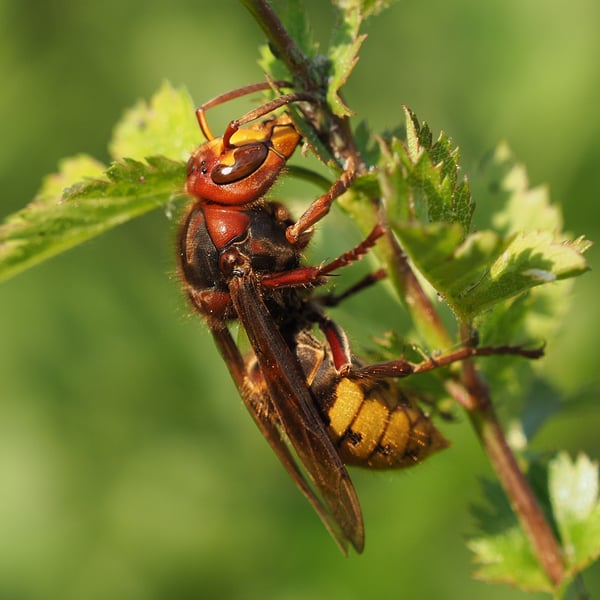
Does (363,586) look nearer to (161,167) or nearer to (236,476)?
(236,476)

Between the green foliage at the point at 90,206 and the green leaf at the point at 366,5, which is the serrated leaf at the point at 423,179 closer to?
the green leaf at the point at 366,5

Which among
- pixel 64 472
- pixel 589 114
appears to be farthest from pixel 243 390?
pixel 589 114

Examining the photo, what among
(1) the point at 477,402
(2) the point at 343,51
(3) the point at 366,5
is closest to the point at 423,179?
(2) the point at 343,51

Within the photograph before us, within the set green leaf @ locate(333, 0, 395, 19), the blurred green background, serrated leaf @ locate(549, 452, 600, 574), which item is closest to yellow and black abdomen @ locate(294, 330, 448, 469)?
serrated leaf @ locate(549, 452, 600, 574)

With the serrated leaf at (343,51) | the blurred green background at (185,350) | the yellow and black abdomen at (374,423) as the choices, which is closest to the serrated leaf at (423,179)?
the serrated leaf at (343,51)

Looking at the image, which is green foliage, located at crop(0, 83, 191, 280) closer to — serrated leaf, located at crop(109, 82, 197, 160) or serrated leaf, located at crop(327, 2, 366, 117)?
serrated leaf, located at crop(109, 82, 197, 160)

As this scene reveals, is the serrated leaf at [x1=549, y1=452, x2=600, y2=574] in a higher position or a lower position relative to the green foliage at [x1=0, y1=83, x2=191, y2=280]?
lower

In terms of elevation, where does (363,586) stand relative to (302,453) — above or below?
below
